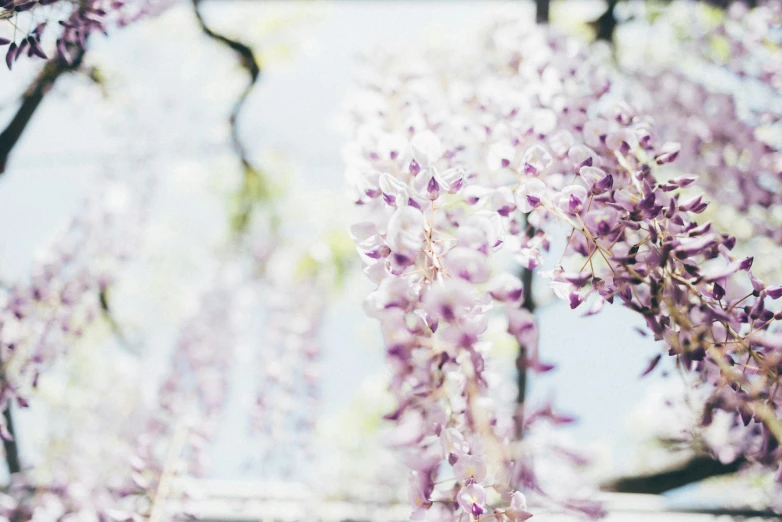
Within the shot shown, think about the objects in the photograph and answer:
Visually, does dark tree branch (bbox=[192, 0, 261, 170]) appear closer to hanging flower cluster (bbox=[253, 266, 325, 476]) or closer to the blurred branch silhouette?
the blurred branch silhouette

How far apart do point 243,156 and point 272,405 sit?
8.33ft

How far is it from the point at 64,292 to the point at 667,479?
4718 mm

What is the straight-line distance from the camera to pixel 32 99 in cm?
227

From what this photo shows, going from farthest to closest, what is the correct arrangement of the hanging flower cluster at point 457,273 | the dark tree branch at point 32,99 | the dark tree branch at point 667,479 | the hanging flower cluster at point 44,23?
the dark tree branch at point 667,479, the dark tree branch at point 32,99, the hanging flower cluster at point 44,23, the hanging flower cluster at point 457,273

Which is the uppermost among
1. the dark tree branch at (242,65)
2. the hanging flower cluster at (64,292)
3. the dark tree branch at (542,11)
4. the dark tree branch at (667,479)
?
the dark tree branch at (542,11)

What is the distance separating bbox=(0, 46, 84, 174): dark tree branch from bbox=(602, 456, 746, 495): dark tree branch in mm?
4629

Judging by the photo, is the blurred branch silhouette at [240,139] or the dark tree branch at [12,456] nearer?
the dark tree branch at [12,456]

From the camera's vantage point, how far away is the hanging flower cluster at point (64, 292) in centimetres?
235

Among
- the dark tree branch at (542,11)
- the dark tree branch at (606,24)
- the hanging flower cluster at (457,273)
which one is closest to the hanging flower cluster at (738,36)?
the dark tree branch at (606,24)

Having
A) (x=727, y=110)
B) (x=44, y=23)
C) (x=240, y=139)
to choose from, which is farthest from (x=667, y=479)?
(x=240, y=139)

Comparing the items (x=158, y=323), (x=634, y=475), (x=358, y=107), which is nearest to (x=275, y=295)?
(x=158, y=323)

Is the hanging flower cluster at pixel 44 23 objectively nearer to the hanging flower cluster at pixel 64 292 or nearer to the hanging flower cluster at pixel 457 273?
the hanging flower cluster at pixel 457 273

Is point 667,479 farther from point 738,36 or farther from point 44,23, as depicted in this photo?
point 44,23

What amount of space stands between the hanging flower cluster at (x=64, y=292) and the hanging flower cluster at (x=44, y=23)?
1360 millimetres
